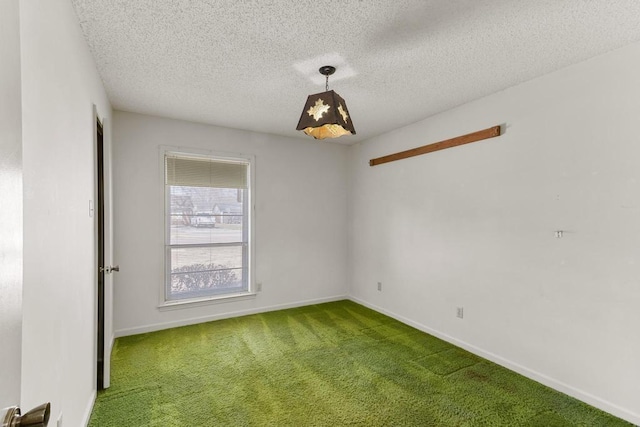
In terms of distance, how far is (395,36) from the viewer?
2.11 metres

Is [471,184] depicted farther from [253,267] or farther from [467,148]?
[253,267]

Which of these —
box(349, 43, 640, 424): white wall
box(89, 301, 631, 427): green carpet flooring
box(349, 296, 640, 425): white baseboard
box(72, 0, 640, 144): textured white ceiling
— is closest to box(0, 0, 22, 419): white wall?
box(72, 0, 640, 144): textured white ceiling

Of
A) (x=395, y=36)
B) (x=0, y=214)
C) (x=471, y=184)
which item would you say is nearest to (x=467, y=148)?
(x=471, y=184)

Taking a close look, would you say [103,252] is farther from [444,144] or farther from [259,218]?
[444,144]

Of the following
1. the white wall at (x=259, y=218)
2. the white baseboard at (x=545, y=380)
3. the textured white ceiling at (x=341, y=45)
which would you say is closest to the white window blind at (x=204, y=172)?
the white wall at (x=259, y=218)

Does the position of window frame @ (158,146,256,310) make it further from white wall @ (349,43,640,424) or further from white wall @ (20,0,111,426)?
white wall @ (349,43,640,424)

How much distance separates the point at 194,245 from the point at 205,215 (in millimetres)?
410

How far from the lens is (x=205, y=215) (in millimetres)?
4062

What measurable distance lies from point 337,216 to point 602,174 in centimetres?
331

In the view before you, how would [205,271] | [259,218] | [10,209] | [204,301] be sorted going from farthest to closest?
[259,218] → [205,271] → [204,301] → [10,209]

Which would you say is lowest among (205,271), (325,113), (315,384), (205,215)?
(315,384)

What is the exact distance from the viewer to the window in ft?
12.7

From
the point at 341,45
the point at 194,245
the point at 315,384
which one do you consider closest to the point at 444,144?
the point at 341,45

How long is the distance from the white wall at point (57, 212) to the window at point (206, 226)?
1668 millimetres
